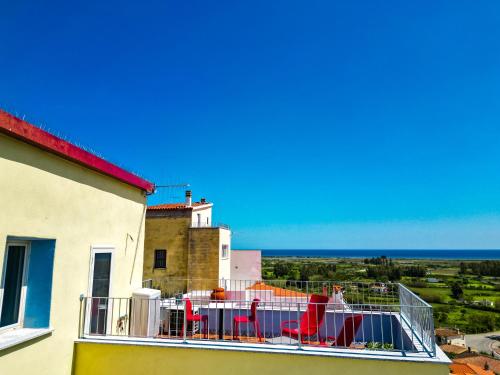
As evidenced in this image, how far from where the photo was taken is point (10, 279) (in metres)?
4.53

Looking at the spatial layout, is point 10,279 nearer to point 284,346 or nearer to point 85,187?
point 85,187

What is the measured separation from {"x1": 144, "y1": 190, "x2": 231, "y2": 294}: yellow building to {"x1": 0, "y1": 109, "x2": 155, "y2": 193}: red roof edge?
1426 centimetres

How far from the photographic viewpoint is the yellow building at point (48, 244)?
4.24m

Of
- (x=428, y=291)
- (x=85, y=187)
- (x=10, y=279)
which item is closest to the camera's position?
(x=10, y=279)

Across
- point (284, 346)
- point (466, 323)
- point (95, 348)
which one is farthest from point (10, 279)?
point (466, 323)

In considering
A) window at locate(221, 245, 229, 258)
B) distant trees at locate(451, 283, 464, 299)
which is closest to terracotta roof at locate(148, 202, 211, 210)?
window at locate(221, 245, 229, 258)

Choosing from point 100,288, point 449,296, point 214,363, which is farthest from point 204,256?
point 449,296

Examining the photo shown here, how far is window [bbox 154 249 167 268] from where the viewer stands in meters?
21.1

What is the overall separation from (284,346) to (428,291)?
9187 cm

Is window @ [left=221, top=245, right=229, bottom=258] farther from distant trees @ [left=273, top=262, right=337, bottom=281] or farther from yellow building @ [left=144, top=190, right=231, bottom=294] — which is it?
distant trees @ [left=273, top=262, right=337, bottom=281]

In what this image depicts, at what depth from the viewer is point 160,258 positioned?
21.2 m

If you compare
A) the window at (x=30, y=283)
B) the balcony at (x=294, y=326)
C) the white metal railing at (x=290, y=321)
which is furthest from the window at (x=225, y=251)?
the window at (x=30, y=283)

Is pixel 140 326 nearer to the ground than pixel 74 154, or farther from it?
nearer to the ground

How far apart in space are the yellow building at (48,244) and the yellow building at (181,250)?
1449 centimetres
